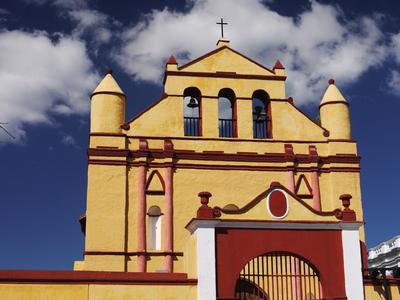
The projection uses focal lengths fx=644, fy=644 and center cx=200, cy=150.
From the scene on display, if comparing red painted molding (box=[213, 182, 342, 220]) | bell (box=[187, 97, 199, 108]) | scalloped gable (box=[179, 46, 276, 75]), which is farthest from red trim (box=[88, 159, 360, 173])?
red painted molding (box=[213, 182, 342, 220])

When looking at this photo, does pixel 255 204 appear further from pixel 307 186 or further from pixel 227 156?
pixel 307 186

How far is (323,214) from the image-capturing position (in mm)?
19438

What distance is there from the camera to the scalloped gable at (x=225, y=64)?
86.5ft

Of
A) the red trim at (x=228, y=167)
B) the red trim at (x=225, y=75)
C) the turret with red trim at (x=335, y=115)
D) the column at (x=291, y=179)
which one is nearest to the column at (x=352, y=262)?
the column at (x=291, y=179)

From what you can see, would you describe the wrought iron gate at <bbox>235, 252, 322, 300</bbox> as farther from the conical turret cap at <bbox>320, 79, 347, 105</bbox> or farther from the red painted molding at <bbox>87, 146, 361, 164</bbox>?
the conical turret cap at <bbox>320, 79, 347, 105</bbox>

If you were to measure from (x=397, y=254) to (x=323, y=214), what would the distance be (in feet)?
77.3

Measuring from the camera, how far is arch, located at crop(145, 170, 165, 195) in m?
24.5

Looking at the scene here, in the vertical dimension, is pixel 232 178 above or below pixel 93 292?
above

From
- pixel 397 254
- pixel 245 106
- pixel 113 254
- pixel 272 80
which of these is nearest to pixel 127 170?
pixel 113 254

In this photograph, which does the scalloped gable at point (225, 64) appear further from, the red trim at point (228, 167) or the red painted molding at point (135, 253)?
the red painted molding at point (135, 253)

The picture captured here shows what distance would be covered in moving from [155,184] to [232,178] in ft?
9.83

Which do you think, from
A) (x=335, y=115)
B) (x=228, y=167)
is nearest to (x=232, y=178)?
(x=228, y=167)

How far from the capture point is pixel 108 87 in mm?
25594

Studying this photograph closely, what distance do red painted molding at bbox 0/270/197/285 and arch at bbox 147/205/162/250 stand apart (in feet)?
19.1
